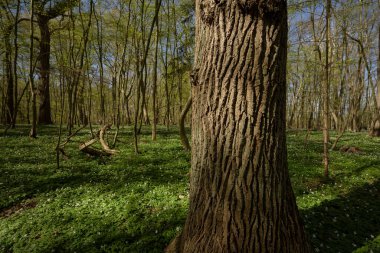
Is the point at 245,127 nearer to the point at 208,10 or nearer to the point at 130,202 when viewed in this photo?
the point at 208,10

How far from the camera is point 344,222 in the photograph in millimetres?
5020

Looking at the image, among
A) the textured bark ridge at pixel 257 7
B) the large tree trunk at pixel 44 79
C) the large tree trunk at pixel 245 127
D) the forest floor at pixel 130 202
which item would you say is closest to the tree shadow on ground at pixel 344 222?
the forest floor at pixel 130 202

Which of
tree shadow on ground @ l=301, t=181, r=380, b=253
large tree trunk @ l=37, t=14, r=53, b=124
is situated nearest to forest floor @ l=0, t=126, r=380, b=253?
tree shadow on ground @ l=301, t=181, r=380, b=253

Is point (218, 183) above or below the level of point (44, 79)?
below

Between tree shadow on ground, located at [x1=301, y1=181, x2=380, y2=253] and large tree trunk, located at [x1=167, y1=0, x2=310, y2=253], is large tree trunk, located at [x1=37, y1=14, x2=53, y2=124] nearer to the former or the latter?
large tree trunk, located at [x1=167, y1=0, x2=310, y2=253]

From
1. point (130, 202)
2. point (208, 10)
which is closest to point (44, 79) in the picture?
point (130, 202)

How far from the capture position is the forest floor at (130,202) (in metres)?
4.55

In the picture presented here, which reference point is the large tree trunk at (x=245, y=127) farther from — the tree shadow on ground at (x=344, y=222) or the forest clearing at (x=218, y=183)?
the tree shadow on ground at (x=344, y=222)

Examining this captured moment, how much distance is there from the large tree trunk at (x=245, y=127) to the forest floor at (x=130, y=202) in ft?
6.31

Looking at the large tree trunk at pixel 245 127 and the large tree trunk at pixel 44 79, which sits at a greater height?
the large tree trunk at pixel 44 79

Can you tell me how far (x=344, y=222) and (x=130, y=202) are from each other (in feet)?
15.0

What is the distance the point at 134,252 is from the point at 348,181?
6.28 m

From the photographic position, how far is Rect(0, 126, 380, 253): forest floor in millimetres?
4555

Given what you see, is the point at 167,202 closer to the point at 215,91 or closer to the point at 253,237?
the point at 253,237
